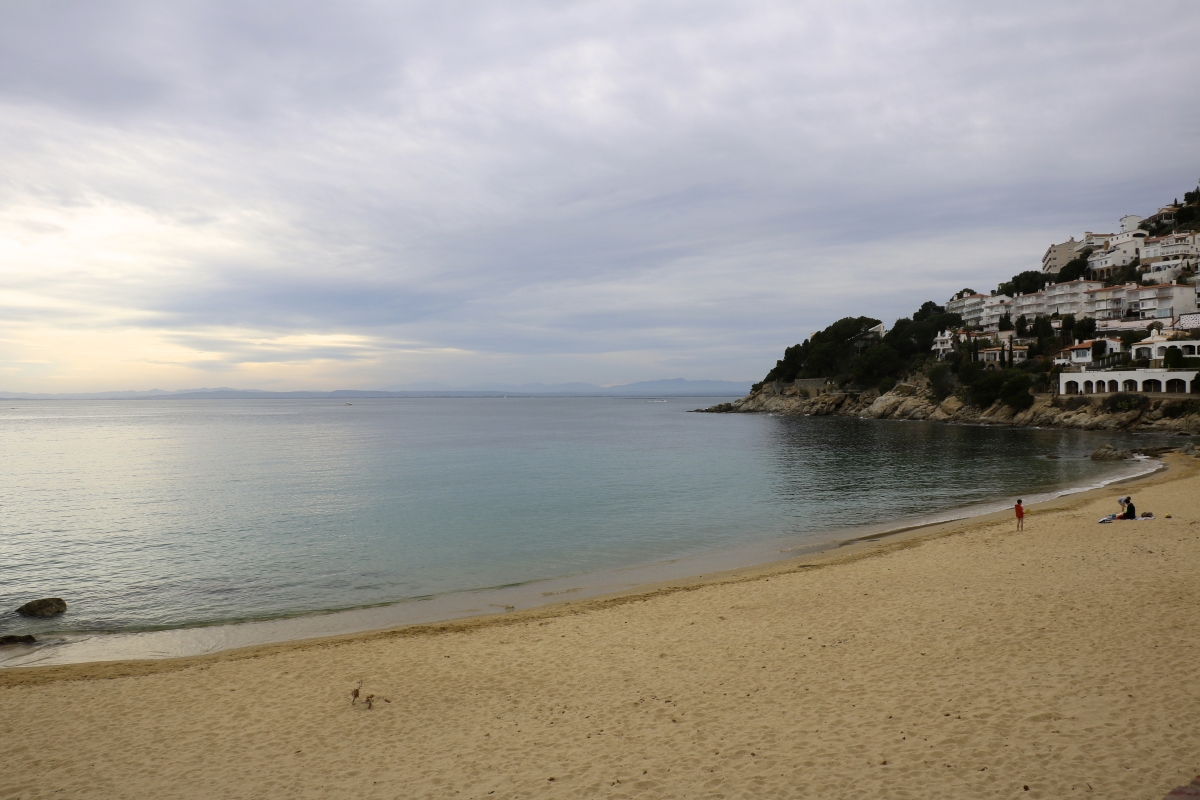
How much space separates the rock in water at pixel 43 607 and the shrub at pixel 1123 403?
82.7 m

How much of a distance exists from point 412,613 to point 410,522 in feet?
39.0

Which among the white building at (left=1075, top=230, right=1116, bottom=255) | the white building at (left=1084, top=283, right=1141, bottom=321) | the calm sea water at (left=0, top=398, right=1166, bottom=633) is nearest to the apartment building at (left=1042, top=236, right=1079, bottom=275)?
the white building at (left=1075, top=230, right=1116, bottom=255)

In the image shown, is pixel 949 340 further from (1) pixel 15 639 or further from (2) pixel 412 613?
(1) pixel 15 639

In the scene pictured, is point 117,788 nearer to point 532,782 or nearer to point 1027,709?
point 532,782

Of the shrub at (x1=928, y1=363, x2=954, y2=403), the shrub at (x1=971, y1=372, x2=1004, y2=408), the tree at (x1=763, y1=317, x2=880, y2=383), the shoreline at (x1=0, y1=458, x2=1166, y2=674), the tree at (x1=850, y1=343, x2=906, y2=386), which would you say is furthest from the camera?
the tree at (x1=763, y1=317, x2=880, y2=383)

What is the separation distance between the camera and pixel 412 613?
16109 mm

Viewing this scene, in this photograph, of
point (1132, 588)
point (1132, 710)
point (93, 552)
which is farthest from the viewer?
point (93, 552)

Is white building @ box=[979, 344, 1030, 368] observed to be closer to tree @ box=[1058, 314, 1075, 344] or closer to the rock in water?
tree @ box=[1058, 314, 1075, 344]

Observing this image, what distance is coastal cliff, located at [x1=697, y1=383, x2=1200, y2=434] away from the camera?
6375 centimetres

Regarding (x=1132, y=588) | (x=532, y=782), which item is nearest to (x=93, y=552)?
(x=532, y=782)

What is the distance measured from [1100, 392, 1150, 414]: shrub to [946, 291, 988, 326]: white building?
2478 inches

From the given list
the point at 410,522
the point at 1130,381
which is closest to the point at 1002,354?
the point at 1130,381

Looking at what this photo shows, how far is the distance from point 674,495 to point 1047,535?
1697 centimetres

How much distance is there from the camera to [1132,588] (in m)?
13.2
